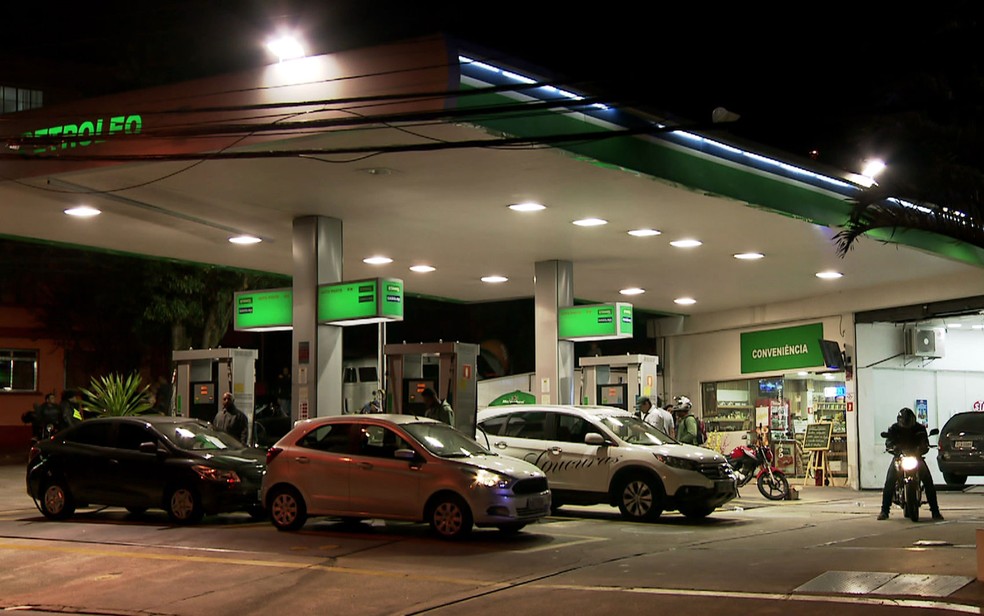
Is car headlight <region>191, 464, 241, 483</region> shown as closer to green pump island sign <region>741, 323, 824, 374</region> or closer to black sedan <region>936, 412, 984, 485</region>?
black sedan <region>936, 412, 984, 485</region>

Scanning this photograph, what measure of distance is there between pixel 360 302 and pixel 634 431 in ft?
14.9

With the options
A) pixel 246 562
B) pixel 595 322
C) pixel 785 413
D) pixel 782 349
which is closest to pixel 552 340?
pixel 595 322

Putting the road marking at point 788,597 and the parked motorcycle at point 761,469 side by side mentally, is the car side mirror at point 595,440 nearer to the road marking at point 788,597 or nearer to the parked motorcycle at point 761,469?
the parked motorcycle at point 761,469

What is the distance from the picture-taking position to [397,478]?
→ 46.3 feet

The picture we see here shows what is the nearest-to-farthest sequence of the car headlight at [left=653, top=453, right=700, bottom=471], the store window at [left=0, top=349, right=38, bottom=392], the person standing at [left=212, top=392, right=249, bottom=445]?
the car headlight at [left=653, top=453, right=700, bottom=471], the person standing at [left=212, top=392, right=249, bottom=445], the store window at [left=0, top=349, right=38, bottom=392]

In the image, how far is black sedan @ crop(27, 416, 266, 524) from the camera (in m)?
15.5

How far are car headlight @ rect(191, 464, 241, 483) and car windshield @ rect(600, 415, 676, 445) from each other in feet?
17.5

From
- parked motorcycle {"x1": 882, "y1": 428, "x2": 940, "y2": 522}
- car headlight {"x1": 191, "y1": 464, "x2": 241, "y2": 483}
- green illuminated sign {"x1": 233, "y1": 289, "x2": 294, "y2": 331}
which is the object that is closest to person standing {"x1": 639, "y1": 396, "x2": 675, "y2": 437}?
parked motorcycle {"x1": 882, "y1": 428, "x2": 940, "y2": 522}

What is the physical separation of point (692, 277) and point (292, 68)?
13272mm

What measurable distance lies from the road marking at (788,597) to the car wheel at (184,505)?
6548 mm

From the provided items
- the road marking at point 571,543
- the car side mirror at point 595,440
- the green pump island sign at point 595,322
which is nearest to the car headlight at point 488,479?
the road marking at point 571,543

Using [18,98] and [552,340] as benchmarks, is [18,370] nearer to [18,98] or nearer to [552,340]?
[18,98]

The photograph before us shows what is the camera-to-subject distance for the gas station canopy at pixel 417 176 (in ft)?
42.4

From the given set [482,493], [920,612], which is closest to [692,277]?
[482,493]
